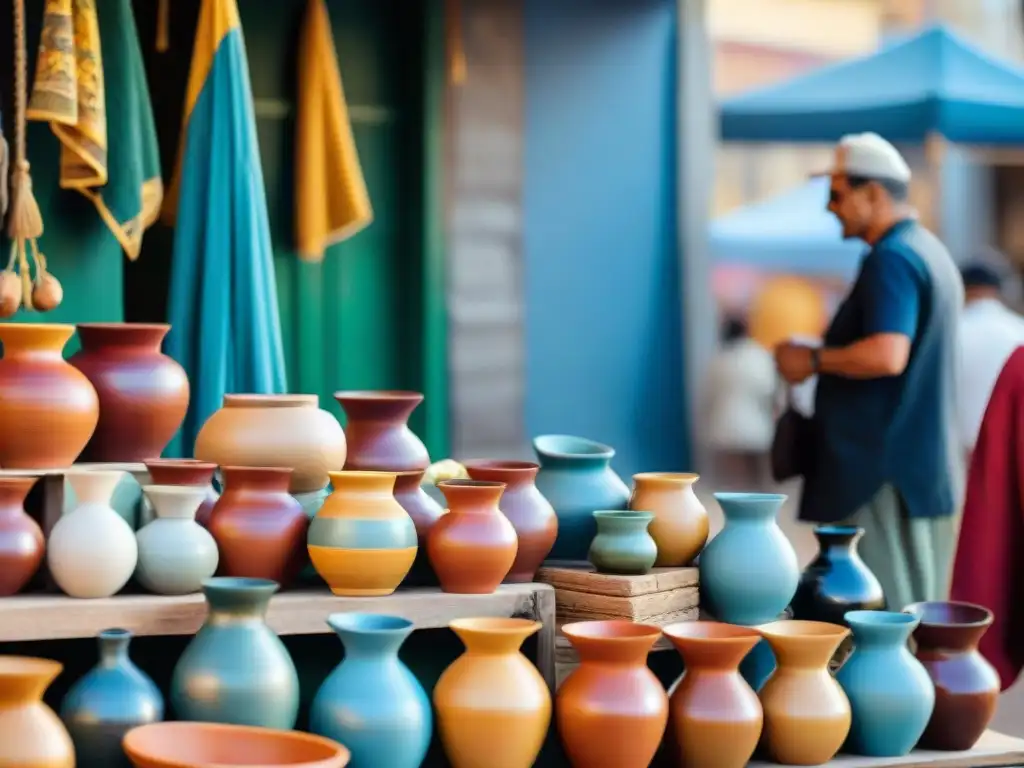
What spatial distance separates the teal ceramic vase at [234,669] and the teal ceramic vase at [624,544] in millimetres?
578

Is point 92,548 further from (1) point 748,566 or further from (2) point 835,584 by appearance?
(2) point 835,584

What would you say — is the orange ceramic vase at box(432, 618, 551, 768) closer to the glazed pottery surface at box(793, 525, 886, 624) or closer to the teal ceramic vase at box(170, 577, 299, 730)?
the teal ceramic vase at box(170, 577, 299, 730)

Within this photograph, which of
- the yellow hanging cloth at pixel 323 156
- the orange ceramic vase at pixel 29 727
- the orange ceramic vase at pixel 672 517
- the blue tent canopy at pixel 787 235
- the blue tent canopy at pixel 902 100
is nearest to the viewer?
the orange ceramic vase at pixel 29 727

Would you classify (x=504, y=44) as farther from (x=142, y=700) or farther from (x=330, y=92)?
(x=142, y=700)

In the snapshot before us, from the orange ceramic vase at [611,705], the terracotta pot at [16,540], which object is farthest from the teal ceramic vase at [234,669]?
the orange ceramic vase at [611,705]

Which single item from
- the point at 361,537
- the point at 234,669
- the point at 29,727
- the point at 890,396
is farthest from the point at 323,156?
the point at 29,727

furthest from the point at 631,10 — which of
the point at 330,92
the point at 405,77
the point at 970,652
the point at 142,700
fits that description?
the point at 142,700

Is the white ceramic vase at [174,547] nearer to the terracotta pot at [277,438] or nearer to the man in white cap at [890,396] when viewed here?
the terracotta pot at [277,438]

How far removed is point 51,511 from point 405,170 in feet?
10.0

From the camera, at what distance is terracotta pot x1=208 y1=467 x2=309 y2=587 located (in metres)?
2.55

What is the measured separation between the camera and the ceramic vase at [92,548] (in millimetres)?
2479

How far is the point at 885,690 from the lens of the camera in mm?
2615

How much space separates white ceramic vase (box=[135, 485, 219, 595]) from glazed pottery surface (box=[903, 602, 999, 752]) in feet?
3.95

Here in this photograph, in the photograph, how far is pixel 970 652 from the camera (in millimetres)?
2748
